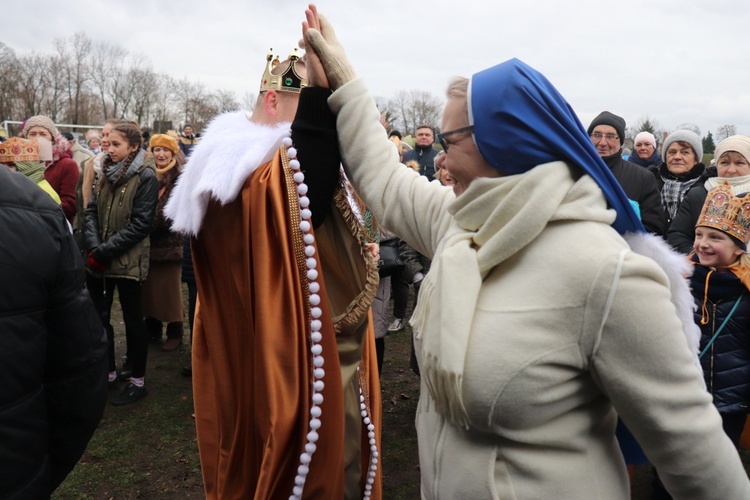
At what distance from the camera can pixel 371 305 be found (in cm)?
195

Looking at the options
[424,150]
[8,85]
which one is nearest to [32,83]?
[8,85]

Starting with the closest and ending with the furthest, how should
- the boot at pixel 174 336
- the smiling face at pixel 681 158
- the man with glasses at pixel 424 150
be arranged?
the smiling face at pixel 681 158
the boot at pixel 174 336
the man with glasses at pixel 424 150

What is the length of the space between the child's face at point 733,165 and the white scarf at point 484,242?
3286mm

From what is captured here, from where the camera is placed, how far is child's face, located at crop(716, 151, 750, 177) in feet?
13.0

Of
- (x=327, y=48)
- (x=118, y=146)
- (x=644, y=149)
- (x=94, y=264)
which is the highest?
(x=327, y=48)

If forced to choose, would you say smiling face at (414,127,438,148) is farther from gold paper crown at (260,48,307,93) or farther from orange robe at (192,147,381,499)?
orange robe at (192,147,381,499)

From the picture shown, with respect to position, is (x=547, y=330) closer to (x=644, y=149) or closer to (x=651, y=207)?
(x=651, y=207)

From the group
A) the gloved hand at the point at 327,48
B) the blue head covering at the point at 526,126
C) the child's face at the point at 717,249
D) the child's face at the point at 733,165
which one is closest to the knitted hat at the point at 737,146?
the child's face at the point at 733,165

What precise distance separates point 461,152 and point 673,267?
1.94 ft

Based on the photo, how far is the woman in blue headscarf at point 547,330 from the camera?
1246mm

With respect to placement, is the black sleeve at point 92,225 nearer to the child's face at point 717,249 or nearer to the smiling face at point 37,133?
the smiling face at point 37,133

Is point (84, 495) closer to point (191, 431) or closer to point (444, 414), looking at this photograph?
point (191, 431)

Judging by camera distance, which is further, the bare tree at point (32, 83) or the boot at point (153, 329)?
the bare tree at point (32, 83)

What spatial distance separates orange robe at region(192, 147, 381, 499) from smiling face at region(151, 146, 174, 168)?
11.2 feet
